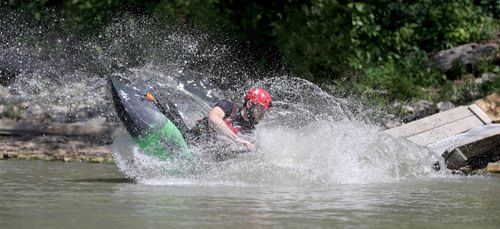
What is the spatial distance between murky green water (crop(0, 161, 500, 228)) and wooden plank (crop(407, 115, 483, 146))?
4.73 ft

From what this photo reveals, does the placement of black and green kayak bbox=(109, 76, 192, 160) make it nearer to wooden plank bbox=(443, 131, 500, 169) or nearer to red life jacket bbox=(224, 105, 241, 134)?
red life jacket bbox=(224, 105, 241, 134)

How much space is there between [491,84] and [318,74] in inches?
124

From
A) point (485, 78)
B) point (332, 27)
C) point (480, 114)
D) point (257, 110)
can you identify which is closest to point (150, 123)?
point (257, 110)

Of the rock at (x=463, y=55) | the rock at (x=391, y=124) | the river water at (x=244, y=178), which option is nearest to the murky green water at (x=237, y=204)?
the river water at (x=244, y=178)

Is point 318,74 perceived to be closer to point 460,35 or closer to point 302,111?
point 460,35

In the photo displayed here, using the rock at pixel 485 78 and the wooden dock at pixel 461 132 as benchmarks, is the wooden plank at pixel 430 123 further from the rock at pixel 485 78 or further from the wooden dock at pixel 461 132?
the rock at pixel 485 78

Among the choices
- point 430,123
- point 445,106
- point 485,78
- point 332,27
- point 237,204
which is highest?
point 332,27

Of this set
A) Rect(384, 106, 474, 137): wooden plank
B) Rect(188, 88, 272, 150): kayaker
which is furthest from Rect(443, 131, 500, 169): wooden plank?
Rect(188, 88, 272, 150): kayaker

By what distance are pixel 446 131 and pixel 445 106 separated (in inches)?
112

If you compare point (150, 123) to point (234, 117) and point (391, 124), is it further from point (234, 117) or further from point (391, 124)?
point (391, 124)

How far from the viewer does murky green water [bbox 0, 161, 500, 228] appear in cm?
638

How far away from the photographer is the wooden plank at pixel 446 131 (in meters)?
11.2

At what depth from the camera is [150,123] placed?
371 inches

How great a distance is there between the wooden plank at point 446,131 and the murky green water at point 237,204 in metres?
1.44
